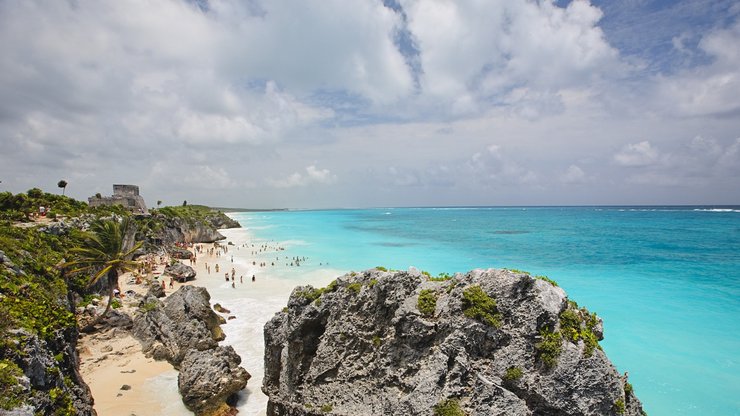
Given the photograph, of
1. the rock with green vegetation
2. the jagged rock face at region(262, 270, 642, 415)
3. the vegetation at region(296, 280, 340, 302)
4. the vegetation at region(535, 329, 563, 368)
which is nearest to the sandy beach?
the rock with green vegetation

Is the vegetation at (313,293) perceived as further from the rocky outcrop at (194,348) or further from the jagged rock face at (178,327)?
the jagged rock face at (178,327)

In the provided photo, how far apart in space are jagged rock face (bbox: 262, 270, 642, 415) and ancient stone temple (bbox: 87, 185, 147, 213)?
63867 mm

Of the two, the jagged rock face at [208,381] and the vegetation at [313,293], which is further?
the jagged rock face at [208,381]

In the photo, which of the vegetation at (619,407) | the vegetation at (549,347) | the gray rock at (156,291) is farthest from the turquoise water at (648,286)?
the gray rock at (156,291)

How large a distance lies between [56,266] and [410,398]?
23973mm

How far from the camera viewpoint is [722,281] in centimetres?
4247

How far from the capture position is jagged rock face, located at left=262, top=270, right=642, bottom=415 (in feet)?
28.6

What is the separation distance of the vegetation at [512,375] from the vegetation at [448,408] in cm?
141

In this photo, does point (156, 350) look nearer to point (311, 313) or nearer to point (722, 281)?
point (311, 313)

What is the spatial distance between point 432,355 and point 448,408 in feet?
4.45

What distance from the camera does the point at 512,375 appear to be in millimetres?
8977

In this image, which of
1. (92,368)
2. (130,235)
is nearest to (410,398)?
(92,368)

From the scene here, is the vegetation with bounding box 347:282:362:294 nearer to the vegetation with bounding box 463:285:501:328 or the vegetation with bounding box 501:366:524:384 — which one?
the vegetation with bounding box 463:285:501:328

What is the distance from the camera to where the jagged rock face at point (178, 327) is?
68.7 ft
